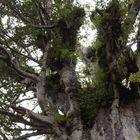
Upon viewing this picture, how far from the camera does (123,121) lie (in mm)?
5031

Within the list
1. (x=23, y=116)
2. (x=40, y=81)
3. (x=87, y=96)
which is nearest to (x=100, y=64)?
(x=87, y=96)

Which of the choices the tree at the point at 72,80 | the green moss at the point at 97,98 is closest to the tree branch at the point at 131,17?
the tree at the point at 72,80

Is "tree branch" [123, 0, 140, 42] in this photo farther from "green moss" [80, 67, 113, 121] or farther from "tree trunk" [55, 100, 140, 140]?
"tree trunk" [55, 100, 140, 140]

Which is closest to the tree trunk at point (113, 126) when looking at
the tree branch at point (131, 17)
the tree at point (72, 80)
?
the tree at point (72, 80)

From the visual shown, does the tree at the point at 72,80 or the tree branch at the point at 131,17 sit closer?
the tree at the point at 72,80

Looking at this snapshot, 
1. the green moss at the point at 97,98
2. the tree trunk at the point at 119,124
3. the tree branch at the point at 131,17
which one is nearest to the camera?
the tree trunk at the point at 119,124

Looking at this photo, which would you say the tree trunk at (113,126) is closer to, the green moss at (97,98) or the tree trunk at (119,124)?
the tree trunk at (119,124)

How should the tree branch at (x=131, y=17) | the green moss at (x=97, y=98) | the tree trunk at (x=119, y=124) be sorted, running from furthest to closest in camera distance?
1. the tree branch at (x=131, y=17)
2. the green moss at (x=97, y=98)
3. the tree trunk at (x=119, y=124)

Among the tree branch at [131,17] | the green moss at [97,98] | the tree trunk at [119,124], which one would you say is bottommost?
the tree trunk at [119,124]

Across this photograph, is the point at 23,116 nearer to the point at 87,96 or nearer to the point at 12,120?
the point at 12,120

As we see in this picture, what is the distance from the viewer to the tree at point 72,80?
207 inches

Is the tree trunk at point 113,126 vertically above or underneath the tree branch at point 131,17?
underneath

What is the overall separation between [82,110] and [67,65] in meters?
1.22

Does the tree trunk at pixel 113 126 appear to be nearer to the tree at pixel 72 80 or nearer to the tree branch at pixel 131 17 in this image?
the tree at pixel 72 80
